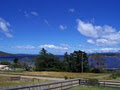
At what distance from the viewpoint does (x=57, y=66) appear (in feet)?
281

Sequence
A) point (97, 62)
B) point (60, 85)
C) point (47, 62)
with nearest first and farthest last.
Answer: point (60, 85) → point (97, 62) → point (47, 62)

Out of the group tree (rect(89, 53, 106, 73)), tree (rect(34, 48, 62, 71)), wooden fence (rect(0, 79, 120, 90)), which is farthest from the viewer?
tree (rect(34, 48, 62, 71))

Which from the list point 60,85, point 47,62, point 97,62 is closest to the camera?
point 60,85

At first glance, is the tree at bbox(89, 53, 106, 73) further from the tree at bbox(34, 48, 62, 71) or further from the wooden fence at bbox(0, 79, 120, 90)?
the wooden fence at bbox(0, 79, 120, 90)

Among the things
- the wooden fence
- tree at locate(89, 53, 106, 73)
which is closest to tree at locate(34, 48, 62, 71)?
tree at locate(89, 53, 106, 73)

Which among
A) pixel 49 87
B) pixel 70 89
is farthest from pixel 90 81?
pixel 49 87

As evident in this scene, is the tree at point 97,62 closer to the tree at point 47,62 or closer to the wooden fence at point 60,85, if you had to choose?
the tree at point 47,62

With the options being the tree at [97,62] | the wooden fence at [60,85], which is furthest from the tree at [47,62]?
the wooden fence at [60,85]

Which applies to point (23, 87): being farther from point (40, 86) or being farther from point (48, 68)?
point (48, 68)

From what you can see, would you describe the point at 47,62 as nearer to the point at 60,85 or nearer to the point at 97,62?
the point at 97,62

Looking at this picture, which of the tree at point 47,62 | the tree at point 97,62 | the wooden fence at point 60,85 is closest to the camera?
the wooden fence at point 60,85

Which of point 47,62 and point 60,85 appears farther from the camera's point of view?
point 47,62

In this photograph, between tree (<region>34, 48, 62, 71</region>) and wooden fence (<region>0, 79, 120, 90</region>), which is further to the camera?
tree (<region>34, 48, 62, 71</region>)

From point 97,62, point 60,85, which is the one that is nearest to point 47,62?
point 97,62
